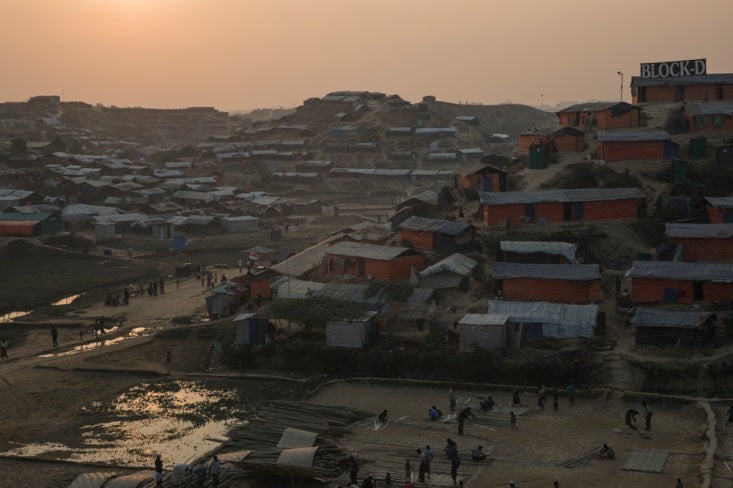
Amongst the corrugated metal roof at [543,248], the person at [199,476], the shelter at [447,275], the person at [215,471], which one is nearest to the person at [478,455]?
the person at [215,471]

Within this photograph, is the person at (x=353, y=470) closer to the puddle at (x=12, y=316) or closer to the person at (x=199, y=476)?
the person at (x=199, y=476)

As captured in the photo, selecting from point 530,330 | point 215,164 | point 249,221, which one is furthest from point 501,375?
point 215,164

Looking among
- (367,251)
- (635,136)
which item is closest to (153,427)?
(367,251)

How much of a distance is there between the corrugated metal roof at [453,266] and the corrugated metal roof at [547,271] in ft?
6.37

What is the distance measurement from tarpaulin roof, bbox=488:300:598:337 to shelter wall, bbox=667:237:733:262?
7719 mm

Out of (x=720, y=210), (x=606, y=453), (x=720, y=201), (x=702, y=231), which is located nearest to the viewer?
(x=606, y=453)

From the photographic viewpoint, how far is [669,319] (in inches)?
1300

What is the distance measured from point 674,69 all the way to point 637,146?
13.3 m

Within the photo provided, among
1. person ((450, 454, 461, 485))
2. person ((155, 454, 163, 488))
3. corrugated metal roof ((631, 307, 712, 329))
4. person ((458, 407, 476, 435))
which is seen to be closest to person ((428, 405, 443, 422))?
person ((458, 407, 476, 435))

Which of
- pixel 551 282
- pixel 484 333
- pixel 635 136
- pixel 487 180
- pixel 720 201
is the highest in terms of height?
pixel 635 136

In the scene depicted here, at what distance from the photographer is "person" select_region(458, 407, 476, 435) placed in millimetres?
27827

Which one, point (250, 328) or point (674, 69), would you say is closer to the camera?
point (250, 328)

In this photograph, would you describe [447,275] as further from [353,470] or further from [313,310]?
[353,470]

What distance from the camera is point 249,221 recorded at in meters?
72.6
